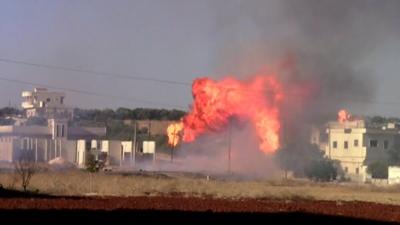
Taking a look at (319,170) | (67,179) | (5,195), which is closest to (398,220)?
(5,195)

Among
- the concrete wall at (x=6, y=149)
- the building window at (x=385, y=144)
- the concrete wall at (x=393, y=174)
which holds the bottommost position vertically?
the concrete wall at (x=393, y=174)

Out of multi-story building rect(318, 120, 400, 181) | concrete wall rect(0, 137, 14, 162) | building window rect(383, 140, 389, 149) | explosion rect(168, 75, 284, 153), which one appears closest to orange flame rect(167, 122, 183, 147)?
explosion rect(168, 75, 284, 153)

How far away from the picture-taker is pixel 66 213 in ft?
94.0

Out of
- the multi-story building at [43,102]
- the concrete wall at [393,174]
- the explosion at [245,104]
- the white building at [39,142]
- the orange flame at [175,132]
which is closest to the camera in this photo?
the concrete wall at [393,174]

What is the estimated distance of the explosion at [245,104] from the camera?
11231 centimetres

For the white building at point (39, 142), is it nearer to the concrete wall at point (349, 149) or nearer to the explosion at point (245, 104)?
the explosion at point (245, 104)

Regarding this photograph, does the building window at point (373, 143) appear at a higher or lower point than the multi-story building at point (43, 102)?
lower

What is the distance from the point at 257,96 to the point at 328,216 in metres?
79.7

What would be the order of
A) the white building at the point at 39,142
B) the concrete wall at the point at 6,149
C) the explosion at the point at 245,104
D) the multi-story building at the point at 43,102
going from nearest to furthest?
the explosion at the point at 245,104, the concrete wall at the point at 6,149, the white building at the point at 39,142, the multi-story building at the point at 43,102

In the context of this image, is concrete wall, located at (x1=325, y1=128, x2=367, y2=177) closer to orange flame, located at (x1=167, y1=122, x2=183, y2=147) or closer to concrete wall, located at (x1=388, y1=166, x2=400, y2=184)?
concrete wall, located at (x1=388, y1=166, x2=400, y2=184)

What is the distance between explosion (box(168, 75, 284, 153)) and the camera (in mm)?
112312

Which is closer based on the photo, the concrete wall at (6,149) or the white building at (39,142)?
the concrete wall at (6,149)

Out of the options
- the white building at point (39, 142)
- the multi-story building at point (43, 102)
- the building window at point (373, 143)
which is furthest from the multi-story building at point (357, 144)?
the multi-story building at point (43, 102)

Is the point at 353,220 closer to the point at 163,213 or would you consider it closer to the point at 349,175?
the point at 163,213
